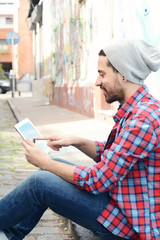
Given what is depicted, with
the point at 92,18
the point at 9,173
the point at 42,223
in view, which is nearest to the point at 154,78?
the point at 9,173

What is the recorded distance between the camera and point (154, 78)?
18.8ft

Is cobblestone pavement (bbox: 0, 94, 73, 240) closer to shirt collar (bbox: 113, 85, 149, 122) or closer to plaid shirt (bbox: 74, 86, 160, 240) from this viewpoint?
plaid shirt (bbox: 74, 86, 160, 240)

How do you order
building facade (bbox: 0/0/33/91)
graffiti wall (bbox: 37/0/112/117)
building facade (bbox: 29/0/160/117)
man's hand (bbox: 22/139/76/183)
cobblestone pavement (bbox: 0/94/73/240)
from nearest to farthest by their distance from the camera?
man's hand (bbox: 22/139/76/183)
cobblestone pavement (bbox: 0/94/73/240)
building facade (bbox: 29/0/160/117)
graffiti wall (bbox: 37/0/112/117)
building facade (bbox: 0/0/33/91)

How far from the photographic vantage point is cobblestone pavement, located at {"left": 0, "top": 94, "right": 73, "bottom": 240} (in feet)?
10.6

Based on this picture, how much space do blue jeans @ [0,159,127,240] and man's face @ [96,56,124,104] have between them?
54 centimetres

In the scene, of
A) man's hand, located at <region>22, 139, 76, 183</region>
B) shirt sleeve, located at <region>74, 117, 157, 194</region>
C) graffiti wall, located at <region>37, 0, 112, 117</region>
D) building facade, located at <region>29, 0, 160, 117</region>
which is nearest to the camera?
shirt sleeve, located at <region>74, 117, 157, 194</region>

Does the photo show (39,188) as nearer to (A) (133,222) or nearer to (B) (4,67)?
(A) (133,222)

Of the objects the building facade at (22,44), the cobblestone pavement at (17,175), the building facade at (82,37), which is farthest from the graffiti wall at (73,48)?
the building facade at (22,44)

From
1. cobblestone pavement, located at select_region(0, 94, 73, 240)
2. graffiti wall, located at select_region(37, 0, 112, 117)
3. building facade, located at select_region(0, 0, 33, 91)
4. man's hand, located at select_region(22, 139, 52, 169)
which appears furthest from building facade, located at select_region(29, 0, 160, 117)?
building facade, located at select_region(0, 0, 33, 91)

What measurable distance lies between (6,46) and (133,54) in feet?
175

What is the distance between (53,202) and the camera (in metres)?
2.29

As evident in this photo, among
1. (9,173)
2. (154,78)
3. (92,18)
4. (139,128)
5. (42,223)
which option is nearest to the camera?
(139,128)

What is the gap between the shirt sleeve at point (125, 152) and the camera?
202 centimetres

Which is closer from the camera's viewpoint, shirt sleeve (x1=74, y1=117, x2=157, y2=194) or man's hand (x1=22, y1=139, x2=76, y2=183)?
shirt sleeve (x1=74, y1=117, x2=157, y2=194)
